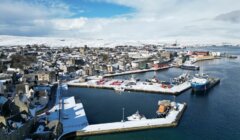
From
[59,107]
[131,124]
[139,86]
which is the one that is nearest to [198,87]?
[139,86]

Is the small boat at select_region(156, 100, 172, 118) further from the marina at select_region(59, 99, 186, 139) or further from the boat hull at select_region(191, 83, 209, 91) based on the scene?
the boat hull at select_region(191, 83, 209, 91)

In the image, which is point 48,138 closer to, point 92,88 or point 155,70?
point 92,88

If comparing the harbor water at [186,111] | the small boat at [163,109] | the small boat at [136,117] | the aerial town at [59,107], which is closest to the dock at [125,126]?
the aerial town at [59,107]

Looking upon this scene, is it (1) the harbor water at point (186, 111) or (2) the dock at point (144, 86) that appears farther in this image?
(2) the dock at point (144, 86)

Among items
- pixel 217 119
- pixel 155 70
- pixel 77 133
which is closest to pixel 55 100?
pixel 77 133

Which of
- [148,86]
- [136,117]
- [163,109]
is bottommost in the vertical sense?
[136,117]

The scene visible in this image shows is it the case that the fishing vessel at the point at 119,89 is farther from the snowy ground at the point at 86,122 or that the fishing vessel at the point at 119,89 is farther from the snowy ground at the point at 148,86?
the snowy ground at the point at 86,122

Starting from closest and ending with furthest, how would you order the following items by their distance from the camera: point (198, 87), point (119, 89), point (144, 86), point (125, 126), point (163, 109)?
point (125, 126) < point (163, 109) < point (119, 89) < point (198, 87) < point (144, 86)

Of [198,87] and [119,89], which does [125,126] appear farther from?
[198,87]

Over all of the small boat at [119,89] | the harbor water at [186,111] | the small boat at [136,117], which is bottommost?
the harbor water at [186,111]

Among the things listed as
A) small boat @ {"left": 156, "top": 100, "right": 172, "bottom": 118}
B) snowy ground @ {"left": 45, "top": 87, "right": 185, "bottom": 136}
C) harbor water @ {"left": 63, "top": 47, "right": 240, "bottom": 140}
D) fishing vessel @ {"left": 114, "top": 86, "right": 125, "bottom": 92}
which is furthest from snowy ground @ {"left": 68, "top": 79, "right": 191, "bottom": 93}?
snowy ground @ {"left": 45, "top": 87, "right": 185, "bottom": 136}
